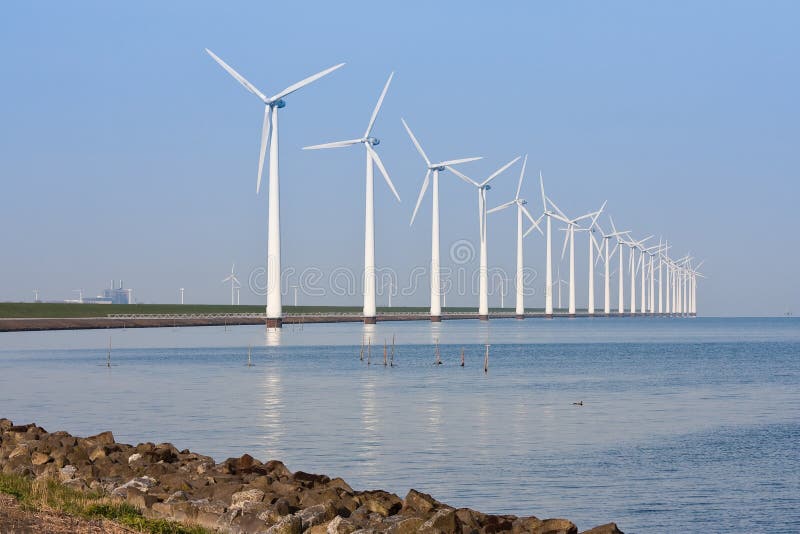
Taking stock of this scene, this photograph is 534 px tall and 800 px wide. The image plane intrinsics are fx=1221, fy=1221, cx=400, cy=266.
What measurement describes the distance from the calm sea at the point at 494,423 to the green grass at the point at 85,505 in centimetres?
929

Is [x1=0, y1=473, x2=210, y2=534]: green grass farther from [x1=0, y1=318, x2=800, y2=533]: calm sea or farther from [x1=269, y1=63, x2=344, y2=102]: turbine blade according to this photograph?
[x1=269, y1=63, x2=344, y2=102]: turbine blade

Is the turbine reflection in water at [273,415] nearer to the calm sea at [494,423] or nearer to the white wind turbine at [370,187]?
the calm sea at [494,423]

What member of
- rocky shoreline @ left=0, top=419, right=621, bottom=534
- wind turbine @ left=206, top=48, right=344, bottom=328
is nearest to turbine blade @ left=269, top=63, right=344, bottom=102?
wind turbine @ left=206, top=48, right=344, bottom=328

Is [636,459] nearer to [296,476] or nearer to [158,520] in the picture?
[296,476]

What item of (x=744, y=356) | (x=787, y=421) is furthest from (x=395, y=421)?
(x=744, y=356)

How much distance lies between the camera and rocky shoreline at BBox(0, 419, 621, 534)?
2067cm

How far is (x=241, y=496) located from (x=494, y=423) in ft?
85.4

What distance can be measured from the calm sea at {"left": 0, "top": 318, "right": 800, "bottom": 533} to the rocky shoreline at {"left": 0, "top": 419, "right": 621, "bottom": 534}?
4.42 meters

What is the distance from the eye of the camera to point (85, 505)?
20.6 metres

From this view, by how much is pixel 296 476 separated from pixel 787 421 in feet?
94.3

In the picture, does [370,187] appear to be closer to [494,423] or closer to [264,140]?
[264,140]

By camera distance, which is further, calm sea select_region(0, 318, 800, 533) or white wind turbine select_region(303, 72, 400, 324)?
white wind turbine select_region(303, 72, 400, 324)

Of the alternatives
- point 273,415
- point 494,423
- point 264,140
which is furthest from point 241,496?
point 264,140

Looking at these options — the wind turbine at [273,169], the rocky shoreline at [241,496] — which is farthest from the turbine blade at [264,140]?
the rocky shoreline at [241,496]
